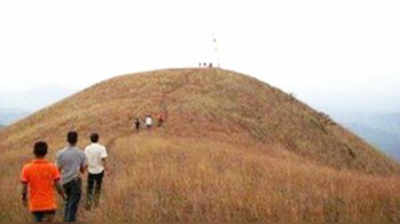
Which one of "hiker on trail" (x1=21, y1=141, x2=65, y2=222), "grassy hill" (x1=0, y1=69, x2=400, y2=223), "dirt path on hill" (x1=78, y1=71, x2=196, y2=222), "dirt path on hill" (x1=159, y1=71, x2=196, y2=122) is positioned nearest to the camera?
"hiker on trail" (x1=21, y1=141, x2=65, y2=222)

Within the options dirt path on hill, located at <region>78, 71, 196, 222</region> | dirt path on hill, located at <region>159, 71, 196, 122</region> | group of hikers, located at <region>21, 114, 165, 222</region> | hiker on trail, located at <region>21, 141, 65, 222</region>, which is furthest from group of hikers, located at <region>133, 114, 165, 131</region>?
hiker on trail, located at <region>21, 141, 65, 222</region>

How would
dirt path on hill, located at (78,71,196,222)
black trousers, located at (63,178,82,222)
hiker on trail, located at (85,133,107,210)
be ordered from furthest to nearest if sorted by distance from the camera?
hiker on trail, located at (85,133,107,210)
dirt path on hill, located at (78,71,196,222)
black trousers, located at (63,178,82,222)

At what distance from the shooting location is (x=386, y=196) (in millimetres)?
12891

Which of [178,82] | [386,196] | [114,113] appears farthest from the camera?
[178,82]

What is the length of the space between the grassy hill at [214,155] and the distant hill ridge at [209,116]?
176mm

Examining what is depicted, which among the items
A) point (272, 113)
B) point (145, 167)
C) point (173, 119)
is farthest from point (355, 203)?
point (272, 113)

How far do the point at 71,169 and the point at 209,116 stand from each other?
35.8 metres

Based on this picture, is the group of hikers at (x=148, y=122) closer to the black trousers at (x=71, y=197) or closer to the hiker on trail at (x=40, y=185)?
the black trousers at (x=71, y=197)

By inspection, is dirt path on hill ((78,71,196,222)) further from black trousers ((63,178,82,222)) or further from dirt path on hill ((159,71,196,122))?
black trousers ((63,178,82,222))

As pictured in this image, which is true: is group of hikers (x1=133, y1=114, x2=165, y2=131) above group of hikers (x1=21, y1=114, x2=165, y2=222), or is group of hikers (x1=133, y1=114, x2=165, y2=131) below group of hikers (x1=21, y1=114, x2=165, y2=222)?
above

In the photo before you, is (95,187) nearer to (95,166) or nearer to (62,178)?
(95,166)

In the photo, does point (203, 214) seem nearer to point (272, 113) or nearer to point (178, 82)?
point (272, 113)

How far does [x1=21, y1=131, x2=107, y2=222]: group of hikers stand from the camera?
1041 centimetres

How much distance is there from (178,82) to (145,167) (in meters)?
42.5
